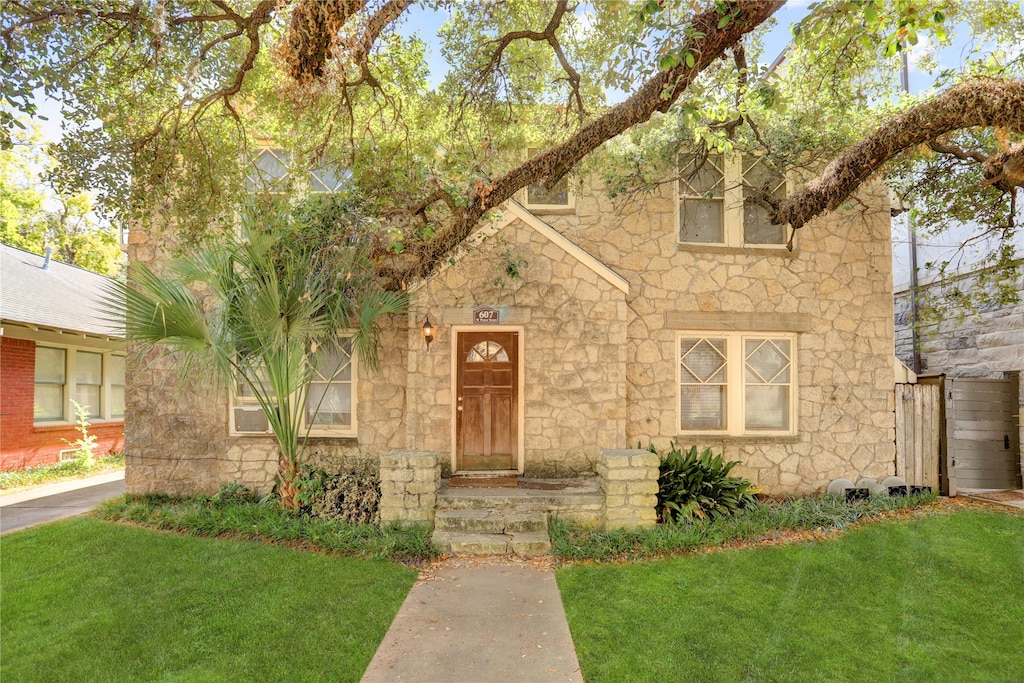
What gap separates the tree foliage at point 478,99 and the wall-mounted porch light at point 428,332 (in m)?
0.75

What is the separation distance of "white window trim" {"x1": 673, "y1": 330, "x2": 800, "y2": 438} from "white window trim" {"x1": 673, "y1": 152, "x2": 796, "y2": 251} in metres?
1.37

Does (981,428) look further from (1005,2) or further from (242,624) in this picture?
(242,624)

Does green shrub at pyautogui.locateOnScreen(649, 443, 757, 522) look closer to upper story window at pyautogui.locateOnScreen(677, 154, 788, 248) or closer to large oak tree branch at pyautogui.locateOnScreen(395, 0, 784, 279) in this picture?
upper story window at pyautogui.locateOnScreen(677, 154, 788, 248)

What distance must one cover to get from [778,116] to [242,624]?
918 cm

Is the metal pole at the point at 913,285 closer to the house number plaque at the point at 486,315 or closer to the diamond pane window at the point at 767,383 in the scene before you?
the diamond pane window at the point at 767,383

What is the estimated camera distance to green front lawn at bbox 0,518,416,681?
131 inches

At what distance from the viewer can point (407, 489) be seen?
19.2 ft

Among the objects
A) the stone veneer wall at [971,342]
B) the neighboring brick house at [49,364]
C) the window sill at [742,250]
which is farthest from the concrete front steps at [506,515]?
the neighboring brick house at [49,364]

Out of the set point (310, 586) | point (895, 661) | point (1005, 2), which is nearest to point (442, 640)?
point (310, 586)

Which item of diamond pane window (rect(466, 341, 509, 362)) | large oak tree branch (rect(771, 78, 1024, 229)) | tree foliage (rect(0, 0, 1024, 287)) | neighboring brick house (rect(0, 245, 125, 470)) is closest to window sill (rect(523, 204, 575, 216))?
tree foliage (rect(0, 0, 1024, 287))

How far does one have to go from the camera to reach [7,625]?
371 centimetres

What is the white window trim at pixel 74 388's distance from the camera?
10.5 m

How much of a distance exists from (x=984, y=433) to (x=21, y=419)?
16.6m

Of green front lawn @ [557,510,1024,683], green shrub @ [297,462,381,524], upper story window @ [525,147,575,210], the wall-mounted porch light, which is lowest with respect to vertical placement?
green front lawn @ [557,510,1024,683]
